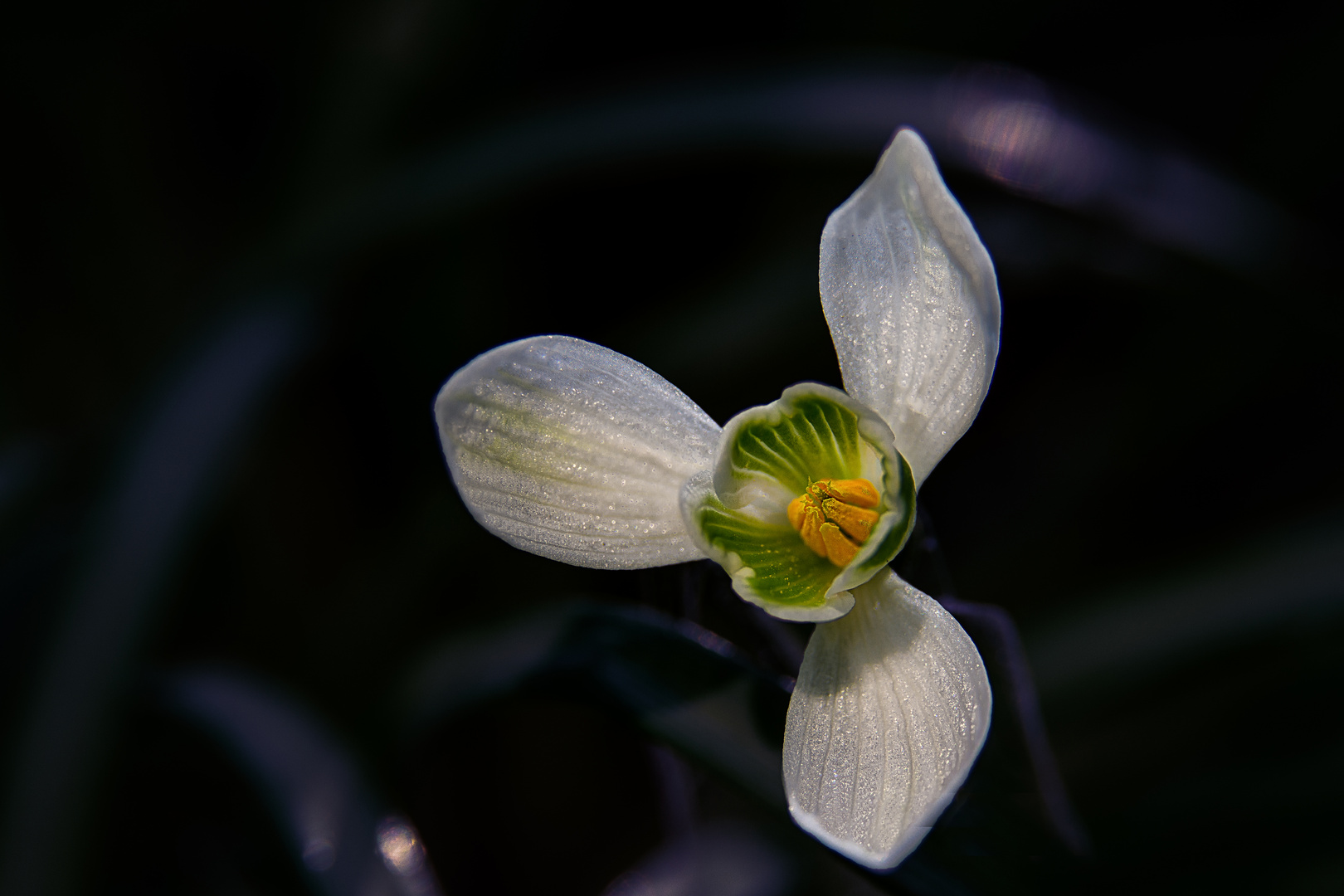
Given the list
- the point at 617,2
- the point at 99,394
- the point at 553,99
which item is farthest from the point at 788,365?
the point at 99,394

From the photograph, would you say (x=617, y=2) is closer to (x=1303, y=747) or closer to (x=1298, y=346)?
(x=1298, y=346)

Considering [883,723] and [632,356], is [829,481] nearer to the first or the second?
[883,723]

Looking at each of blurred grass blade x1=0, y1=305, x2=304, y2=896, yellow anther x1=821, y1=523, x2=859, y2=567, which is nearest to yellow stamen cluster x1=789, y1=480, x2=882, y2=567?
yellow anther x1=821, y1=523, x2=859, y2=567

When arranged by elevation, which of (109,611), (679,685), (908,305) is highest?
(908,305)

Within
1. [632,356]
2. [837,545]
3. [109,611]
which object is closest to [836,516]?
[837,545]

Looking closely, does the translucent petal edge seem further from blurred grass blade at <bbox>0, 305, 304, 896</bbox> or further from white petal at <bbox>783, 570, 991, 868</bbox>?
blurred grass blade at <bbox>0, 305, 304, 896</bbox>

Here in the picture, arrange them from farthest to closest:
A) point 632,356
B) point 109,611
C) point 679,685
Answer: point 632,356 → point 109,611 → point 679,685
